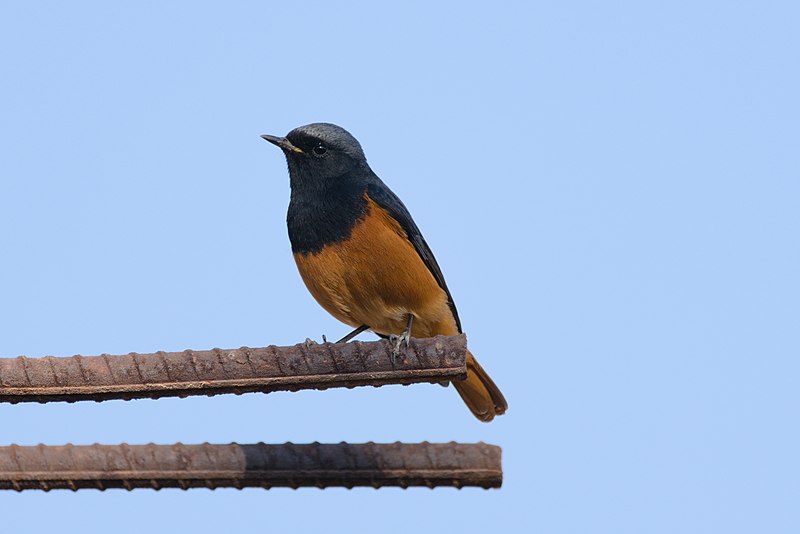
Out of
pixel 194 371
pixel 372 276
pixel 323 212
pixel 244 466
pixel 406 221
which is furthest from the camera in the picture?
pixel 406 221

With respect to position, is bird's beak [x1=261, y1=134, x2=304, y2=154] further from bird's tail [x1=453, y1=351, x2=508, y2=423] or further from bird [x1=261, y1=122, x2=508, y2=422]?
bird's tail [x1=453, y1=351, x2=508, y2=423]

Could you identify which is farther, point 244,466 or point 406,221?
point 406,221

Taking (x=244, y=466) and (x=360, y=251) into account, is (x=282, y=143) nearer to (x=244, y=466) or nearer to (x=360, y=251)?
(x=360, y=251)

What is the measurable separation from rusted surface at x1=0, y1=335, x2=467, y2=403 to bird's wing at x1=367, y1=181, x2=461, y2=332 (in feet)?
12.1

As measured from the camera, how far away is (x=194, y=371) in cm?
401

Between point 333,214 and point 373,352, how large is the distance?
3.43m

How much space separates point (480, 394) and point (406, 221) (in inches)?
55.3

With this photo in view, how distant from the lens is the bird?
740cm

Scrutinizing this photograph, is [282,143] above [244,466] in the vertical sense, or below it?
above

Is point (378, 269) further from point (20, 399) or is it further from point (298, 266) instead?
point (20, 399)

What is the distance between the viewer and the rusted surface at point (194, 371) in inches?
158

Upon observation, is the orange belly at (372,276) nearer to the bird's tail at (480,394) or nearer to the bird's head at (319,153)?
the bird's head at (319,153)

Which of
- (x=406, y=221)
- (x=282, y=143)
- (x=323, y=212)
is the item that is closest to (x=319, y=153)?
(x=282, y=143)

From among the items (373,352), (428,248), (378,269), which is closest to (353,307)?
(378,269)
